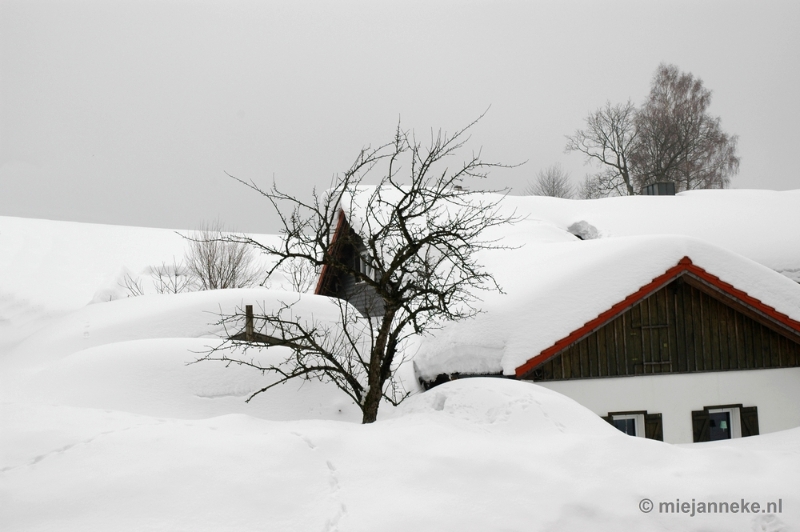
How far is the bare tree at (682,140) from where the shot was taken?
31.9m

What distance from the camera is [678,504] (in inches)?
194

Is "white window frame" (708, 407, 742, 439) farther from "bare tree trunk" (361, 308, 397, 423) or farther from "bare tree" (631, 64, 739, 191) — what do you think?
"bare tree" (631, 64, 739, 191)

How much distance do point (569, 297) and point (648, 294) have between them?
128cm

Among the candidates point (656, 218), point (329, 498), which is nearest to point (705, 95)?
point (656, 218)

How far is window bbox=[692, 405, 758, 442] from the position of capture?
1056cm

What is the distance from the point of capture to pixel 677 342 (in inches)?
419

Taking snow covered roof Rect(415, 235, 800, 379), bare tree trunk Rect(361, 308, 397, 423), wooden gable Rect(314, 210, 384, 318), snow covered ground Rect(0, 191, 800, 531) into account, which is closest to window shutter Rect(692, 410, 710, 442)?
snow covered roof Rect(415, 235, 800, 379)

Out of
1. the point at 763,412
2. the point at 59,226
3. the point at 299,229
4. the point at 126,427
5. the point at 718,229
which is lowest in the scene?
the point at 763,412

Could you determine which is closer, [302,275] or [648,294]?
[648,294]

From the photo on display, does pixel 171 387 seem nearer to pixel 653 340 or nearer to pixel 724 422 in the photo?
pixel 653 340

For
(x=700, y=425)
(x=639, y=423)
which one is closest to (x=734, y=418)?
(x=700, y=425)

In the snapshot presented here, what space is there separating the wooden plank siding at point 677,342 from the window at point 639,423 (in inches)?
26.8

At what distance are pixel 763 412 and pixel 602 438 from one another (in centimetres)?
686

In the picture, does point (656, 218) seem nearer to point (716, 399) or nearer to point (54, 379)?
point (716, 399)
